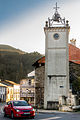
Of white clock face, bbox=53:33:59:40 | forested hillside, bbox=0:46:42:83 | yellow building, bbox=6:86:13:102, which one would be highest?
forested hillside, bbox=0:46:42:83

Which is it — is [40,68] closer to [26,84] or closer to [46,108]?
[46,108]

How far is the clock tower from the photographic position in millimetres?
27984

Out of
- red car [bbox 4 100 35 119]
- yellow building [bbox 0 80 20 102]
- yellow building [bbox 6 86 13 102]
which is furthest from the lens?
yellow building [bbox 0 80 20 102]

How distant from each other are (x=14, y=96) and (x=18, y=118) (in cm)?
6404

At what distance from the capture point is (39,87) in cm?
3012

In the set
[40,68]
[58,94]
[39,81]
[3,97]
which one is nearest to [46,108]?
[58,94]

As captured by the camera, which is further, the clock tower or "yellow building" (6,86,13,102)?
"yellow building" (6,86,13,102)

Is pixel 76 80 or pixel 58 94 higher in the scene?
pixel 76 80

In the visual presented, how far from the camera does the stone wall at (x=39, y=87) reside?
29284 millimetres

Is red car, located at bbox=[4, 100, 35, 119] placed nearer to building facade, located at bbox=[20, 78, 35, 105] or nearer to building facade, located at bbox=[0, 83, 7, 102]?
building facade, located at bbox=[20, 78, 35, 105]

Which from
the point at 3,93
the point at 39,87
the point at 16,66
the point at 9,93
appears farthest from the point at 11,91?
the point at 16,66

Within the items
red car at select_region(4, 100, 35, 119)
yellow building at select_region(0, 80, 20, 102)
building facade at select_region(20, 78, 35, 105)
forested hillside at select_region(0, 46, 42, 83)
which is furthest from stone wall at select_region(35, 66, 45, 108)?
forested hillside at select_region(0, 46, 42, 83)

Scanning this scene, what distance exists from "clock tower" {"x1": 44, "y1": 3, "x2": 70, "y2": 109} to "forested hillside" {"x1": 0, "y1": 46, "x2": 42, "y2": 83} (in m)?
86.8

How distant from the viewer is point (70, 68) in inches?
1164
